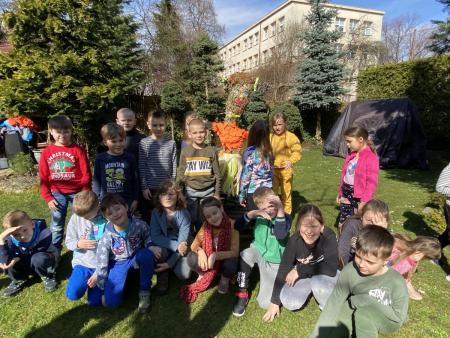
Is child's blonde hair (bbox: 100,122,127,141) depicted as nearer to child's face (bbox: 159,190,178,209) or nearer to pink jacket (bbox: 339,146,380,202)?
child's face (bbox: 159,190,178,209)

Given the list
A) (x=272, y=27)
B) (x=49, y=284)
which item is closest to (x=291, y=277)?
(x=49, y=284)

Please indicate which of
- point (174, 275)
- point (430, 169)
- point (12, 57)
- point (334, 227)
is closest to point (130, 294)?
point (174, 275)

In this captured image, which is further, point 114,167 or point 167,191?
Result: point 114,167

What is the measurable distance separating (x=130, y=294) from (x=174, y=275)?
0.54 meters

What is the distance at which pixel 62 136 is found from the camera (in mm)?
3379

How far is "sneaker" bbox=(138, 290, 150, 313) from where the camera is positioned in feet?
8.93

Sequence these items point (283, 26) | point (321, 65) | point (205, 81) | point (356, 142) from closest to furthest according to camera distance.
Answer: point (356, 142)
point (321, 65)
point (205, 81)
point (283, 26)

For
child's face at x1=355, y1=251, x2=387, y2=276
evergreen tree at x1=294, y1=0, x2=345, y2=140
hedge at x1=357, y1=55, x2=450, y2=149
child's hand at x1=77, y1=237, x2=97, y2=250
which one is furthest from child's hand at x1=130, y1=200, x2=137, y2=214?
evergreen tree at x1=294, y1=0, x2=345, y2=140

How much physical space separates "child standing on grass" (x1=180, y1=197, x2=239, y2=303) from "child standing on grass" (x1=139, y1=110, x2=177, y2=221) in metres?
0.98

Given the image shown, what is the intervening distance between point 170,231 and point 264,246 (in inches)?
41.6

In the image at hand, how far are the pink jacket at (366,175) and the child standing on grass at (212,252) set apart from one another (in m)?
1.73

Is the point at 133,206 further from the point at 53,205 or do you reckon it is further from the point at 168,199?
the point at 53,205

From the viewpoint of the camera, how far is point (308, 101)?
538 inches

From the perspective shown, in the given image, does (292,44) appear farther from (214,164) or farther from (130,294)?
(130,294)
